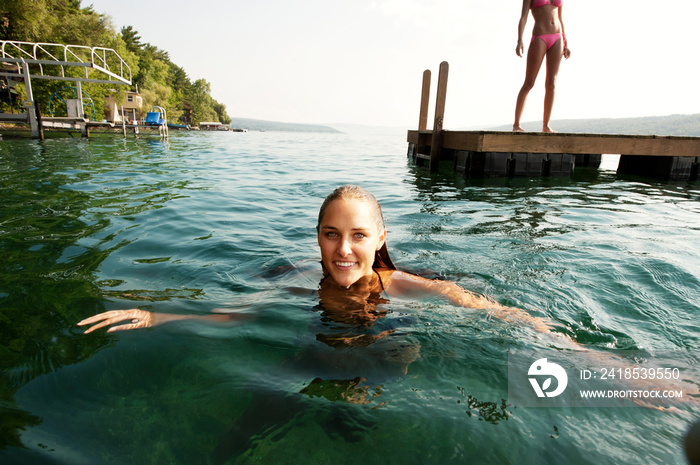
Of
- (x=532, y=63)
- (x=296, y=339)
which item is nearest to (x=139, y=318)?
(x=296, y=339)

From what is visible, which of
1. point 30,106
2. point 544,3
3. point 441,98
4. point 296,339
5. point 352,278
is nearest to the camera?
point 296,339

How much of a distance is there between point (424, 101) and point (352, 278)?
1282 centimetres

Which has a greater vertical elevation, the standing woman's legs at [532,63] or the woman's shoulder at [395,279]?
the standing woman's legs at [532,63]

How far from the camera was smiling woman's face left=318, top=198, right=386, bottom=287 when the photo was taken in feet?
8.83

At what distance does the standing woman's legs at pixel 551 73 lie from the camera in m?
8.05

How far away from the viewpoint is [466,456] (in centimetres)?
171

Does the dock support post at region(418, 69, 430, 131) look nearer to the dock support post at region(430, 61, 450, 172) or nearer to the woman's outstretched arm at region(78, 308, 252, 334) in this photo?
the dock support post at region(430, 61, 450, 172)

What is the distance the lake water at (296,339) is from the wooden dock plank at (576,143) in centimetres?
354

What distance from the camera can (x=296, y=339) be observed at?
2680 millimetres

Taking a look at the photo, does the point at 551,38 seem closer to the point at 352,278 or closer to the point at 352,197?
the point at 352,197

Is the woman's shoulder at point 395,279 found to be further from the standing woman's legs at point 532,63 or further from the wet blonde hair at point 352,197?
the standing woman's legs at point 532,63

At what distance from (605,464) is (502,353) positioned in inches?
34.0

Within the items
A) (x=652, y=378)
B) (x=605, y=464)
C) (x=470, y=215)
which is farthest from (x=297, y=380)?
(x=470, y=215)

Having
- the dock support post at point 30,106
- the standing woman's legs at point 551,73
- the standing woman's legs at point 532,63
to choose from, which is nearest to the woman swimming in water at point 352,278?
the standing woman's legs at point 532,63
